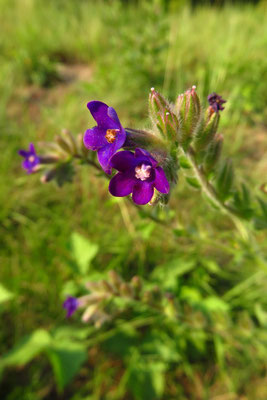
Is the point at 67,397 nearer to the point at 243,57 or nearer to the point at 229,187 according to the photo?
the point at 229,187

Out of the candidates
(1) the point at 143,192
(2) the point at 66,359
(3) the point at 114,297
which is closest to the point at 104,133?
(1) the point at 143,192

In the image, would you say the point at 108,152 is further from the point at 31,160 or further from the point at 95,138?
the point at 31,160

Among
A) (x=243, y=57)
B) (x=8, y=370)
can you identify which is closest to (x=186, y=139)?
(x=8, y=370)

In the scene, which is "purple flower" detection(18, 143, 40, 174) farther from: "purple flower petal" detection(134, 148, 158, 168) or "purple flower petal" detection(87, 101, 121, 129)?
"purple flower petal" detection(134, 148, 158, 168)

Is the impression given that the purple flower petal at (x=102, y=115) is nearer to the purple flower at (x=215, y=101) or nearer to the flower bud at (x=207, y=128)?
the flower bud at (x=207, y=128)

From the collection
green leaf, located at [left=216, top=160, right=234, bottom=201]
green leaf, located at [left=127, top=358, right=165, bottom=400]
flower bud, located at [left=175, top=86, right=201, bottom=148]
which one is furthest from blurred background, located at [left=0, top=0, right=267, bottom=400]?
green leaf, located at [left=216, top=160, right=234, bottom=201]

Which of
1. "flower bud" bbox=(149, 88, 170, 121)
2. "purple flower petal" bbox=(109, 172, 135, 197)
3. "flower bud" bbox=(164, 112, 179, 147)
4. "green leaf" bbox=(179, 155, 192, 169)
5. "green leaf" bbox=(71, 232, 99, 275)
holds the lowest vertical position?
"green leaf" bbox=(71, 232, 99, 275)
